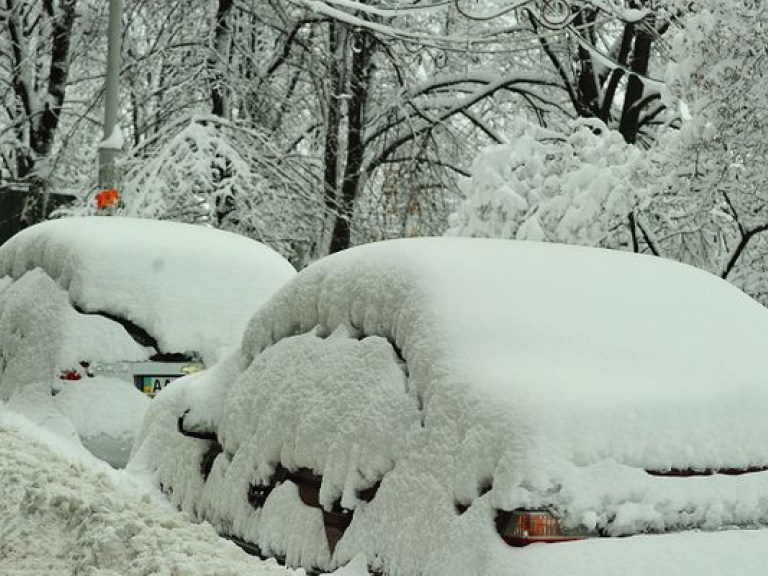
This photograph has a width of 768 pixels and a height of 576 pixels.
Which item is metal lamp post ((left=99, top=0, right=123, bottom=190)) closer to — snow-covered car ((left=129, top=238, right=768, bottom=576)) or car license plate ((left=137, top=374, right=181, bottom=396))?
car license plate ((left=137, top=374, right=181, bottom=396))

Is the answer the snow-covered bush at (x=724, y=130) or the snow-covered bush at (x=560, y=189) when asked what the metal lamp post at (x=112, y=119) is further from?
the snow-covered bush at (x=724, y=130)

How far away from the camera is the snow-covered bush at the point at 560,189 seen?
11258 mm

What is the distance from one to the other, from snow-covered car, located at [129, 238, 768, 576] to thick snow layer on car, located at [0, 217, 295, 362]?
2612mm

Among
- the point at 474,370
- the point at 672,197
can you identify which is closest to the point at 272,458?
the point at 474,370

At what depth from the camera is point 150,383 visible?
8.22 meters

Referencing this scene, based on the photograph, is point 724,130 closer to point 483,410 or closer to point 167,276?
point 167,276

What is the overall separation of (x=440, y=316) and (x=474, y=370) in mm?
389

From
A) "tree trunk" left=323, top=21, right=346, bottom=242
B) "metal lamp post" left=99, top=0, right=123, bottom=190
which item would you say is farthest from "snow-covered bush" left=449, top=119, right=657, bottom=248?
"tree trunk" left=323, top=21, right=346, bottom=242

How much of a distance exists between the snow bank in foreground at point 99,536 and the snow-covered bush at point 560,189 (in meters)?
6.17

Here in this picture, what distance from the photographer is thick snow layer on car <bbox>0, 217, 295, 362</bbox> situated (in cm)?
832

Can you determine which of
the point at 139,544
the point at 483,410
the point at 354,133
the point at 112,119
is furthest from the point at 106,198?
the point at 483,410

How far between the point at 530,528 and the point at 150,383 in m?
4.94

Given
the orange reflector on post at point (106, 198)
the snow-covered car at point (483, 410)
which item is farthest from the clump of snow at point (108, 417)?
the orange reflector on post at point (106, 198)

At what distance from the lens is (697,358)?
440 cm
